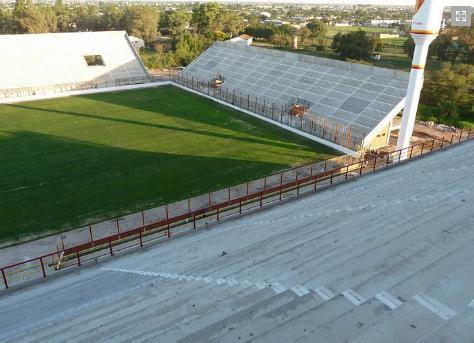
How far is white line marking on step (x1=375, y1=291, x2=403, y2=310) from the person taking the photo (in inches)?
421

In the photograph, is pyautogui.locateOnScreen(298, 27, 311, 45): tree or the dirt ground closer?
the dirt ground

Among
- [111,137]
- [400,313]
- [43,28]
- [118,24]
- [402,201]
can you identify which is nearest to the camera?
[400,313]

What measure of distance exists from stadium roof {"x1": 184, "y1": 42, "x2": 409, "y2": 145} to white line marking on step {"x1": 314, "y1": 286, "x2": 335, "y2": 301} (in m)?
19.4

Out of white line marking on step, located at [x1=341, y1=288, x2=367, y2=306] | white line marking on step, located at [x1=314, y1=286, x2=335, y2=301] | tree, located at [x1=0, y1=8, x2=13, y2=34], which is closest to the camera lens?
white line marking on step, located at [x1=341, y1=288, x2=367, y2=306]

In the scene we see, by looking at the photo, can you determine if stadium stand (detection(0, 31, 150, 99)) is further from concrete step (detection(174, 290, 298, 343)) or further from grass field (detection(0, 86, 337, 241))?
concrete step (detection(174, 290, 298, 343))

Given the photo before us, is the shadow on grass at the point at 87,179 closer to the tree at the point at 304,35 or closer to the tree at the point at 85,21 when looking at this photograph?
the tree at the point at 85,21

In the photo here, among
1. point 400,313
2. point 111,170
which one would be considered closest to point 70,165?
point 111,170

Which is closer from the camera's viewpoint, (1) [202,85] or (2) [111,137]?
(2) [111,137]

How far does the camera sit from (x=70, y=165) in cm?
2536

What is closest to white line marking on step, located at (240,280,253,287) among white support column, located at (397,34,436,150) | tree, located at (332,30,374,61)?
white support column, located at (397,34,436,150)

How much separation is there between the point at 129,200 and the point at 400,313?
14511 millimetres

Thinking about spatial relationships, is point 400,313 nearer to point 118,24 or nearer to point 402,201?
point 402,201

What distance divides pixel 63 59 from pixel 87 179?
3123 cm

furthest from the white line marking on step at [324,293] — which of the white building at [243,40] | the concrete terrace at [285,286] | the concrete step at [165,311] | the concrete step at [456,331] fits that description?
the white building at [243,40]
